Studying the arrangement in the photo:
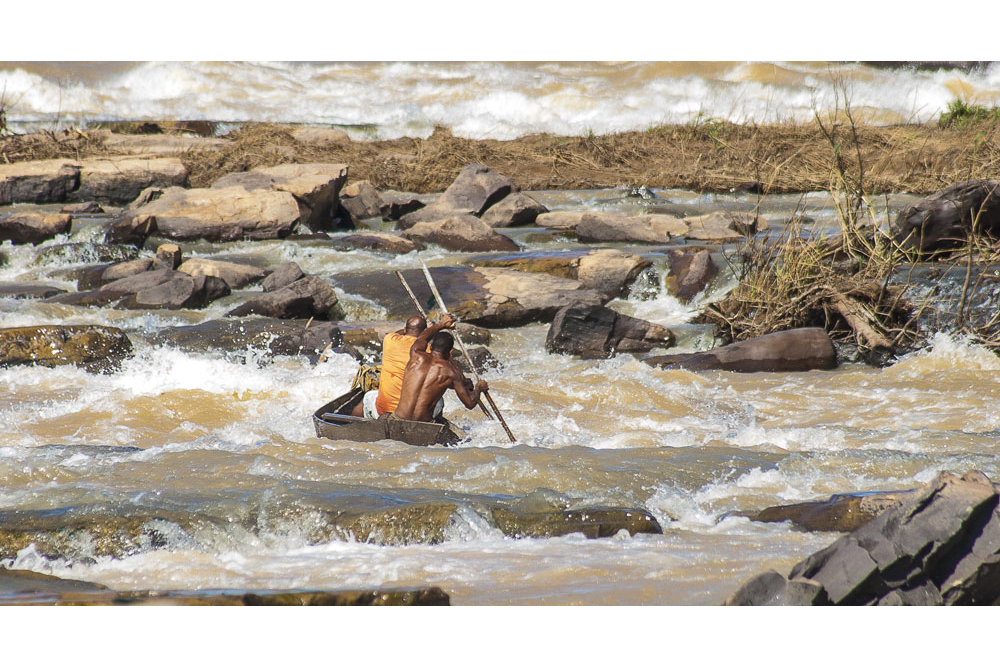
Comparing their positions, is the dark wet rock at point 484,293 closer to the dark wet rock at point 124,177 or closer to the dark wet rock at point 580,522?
the dark wet rock at point 580,522

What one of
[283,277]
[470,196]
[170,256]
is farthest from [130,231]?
[470,196]

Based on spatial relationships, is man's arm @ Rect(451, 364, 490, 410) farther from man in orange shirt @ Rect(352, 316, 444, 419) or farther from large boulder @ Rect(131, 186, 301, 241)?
large boulder @ Rect(131, 186, 301, 241)

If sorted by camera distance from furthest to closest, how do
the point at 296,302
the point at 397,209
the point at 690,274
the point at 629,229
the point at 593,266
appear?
the point at 397,209, the point at 629,229, the point at 593,266, the point at 690,274, the point at 296,302

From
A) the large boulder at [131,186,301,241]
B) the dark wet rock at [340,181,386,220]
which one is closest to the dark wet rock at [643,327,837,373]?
the large boulder at [131,186,301,241]

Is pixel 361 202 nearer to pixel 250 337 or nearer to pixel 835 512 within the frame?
pixel 250 337

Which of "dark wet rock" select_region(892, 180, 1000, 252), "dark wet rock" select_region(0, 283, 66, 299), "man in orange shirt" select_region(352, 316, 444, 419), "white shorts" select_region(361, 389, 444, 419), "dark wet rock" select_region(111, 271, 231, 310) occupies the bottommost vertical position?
"dark wet rock" select_region(0, 283, 66, 299)

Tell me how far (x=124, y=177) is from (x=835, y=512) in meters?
13.1

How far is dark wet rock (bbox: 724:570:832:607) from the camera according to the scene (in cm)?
276

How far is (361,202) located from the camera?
560 inches

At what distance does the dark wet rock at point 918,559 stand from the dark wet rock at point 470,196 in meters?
10.7

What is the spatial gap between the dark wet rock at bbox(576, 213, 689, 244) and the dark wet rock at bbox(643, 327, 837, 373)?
408cm

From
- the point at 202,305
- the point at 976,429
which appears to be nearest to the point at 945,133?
the point at 976,429

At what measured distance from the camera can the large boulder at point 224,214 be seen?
1227cm

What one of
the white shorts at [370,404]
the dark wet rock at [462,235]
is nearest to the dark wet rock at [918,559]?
the white shorts at [370,404]
